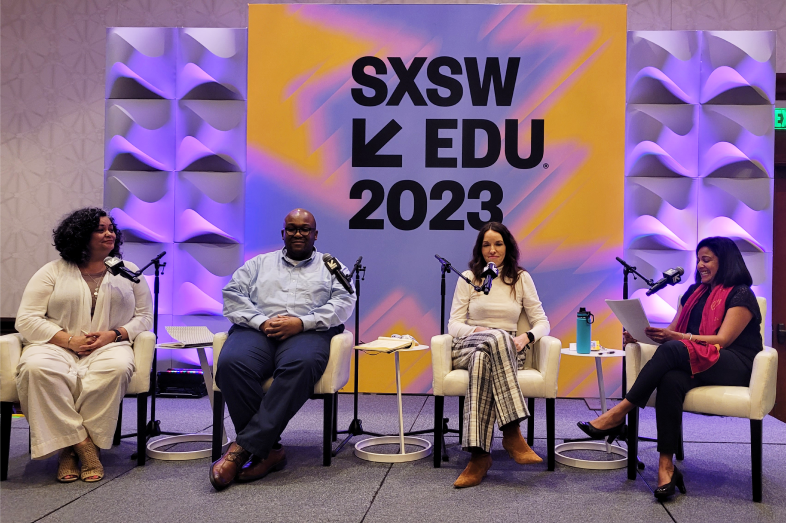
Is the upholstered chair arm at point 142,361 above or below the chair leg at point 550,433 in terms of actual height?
above

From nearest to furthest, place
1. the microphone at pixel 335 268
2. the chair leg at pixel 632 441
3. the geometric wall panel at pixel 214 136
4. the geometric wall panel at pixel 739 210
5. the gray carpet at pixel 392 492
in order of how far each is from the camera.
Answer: the gray carpet at pixel 392 492, the chair leg at pixel 632 441, the microphone at pixel 335 268, the geometric wall panel at pixel 739 210, the geometric wall panel at pixel 214 136

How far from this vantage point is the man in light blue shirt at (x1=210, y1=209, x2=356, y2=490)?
10.7 feet

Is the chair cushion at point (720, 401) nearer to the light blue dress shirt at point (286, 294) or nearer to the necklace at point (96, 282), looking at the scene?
the light blue dress shirt at point (286, 294)

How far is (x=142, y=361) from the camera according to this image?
3604 mm

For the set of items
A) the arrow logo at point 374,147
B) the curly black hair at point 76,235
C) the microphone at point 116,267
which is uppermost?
the arrow logo at point 374,147

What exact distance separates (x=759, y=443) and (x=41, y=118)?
609 cm

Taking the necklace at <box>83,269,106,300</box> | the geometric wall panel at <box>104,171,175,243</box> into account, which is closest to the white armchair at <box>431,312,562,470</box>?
the necklace at <box>83,269,106,300</box>

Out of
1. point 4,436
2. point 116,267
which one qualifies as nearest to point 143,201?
point 116,267

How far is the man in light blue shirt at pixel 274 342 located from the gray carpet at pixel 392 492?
17 centimetres

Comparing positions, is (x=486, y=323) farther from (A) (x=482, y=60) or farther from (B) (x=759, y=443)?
(A) (x=482, y=60)

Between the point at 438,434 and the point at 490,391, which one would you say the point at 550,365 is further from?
the point at 438,434

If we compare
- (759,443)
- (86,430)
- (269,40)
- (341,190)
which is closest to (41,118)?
(269,40)

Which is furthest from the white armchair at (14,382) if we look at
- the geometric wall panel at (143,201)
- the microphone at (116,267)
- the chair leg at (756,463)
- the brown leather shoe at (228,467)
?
the chair leg at (756,463)

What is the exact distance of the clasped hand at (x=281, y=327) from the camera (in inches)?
141
